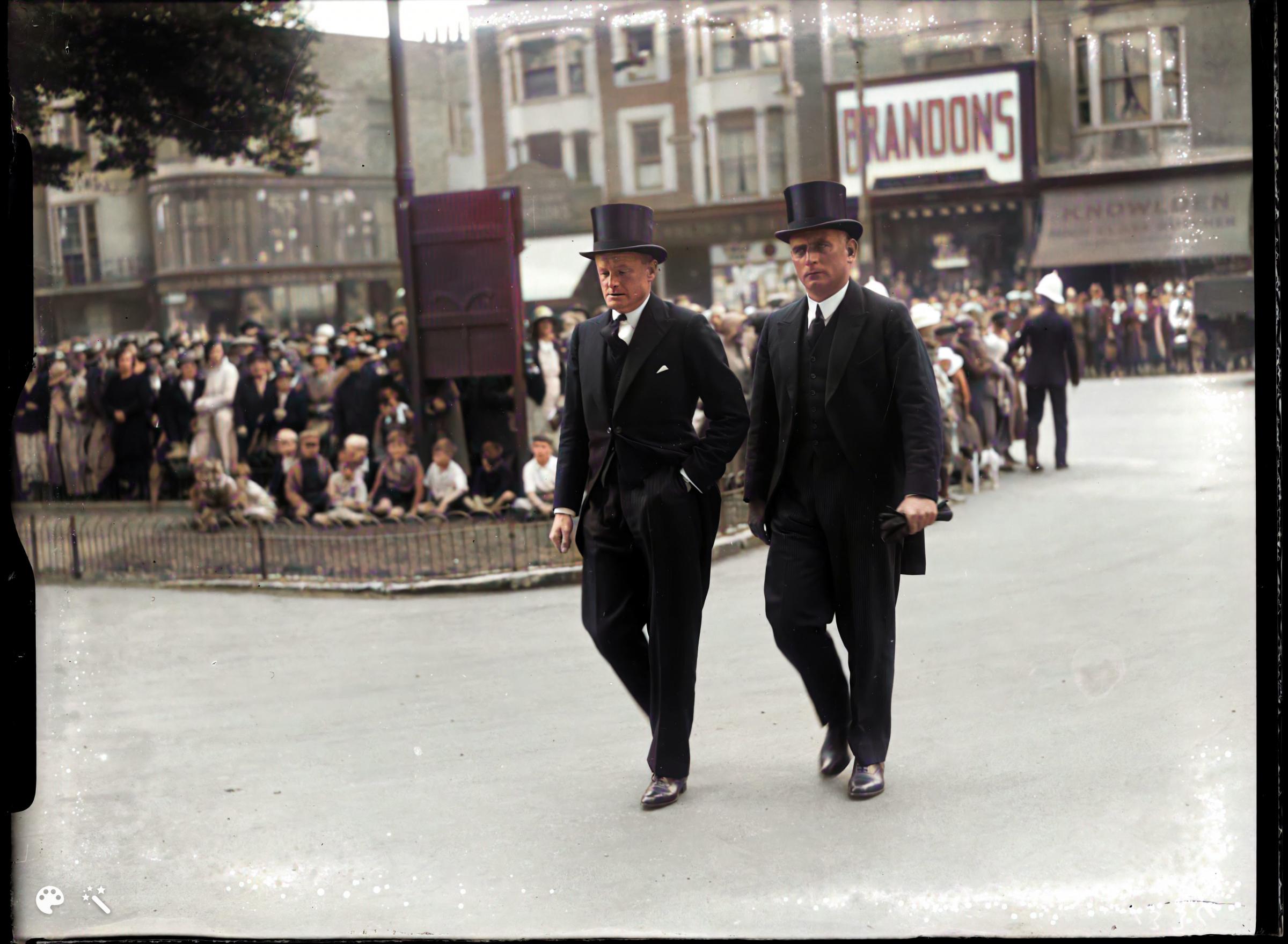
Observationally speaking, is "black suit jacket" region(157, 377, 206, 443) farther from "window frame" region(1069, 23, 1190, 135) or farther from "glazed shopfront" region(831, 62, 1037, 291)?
"window frame" region(1069, 23, 1190, 135)

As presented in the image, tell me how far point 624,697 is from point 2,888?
1961 mm

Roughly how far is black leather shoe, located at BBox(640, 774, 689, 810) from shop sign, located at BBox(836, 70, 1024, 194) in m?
1.91

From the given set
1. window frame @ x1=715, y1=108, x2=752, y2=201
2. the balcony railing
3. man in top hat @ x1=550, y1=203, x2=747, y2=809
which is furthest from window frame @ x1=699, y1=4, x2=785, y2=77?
the balcony railing

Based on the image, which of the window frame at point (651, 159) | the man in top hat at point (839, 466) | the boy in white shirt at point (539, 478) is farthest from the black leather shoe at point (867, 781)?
the boy in white shirt at point (539, 478)

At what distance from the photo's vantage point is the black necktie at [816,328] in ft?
13.9

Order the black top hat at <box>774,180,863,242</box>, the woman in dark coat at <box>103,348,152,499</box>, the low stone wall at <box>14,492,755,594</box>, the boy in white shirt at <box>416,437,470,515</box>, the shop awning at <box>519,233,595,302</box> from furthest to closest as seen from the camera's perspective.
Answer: the boy in white shirt at <box>416,437,470,515</box> < the woman in dark coat at <box>103,348,152,499</box> < the low stone wall at <box>14,492,755,594</box> < the shop awning at <box>519,233,595,302</box> < the black top hat at <box>774,180,863,242</box>

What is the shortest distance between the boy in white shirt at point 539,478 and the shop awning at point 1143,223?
3.70m

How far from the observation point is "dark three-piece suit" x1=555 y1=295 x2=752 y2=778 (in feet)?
14.2

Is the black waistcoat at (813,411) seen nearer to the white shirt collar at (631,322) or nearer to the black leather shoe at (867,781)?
the white shirt collar at (631,322)

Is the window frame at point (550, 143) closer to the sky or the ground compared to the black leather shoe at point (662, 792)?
closer to the sky

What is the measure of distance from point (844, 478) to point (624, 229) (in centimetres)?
102

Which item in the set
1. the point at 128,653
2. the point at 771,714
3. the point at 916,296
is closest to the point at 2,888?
the point at 128,653

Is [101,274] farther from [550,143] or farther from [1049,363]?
[1049,363]

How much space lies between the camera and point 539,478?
742cm
